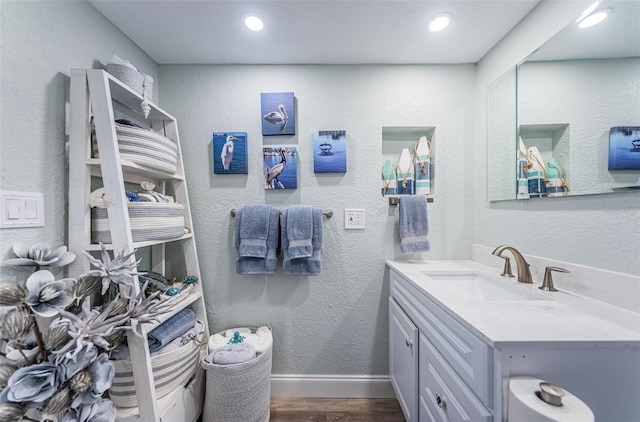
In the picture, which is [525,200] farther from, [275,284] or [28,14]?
[28,14]

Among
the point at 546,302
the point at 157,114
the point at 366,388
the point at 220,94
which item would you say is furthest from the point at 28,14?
the point at 366,388

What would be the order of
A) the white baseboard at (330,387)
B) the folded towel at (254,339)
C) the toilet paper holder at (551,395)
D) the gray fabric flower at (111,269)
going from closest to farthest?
the toilet paper holder at (551,395)
the gray fabric flower at (111,269)
the folded towel at (254,339)
the white baseboard at (330,387)

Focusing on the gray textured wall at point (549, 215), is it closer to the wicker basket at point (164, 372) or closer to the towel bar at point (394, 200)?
the towel bar at point (394, 200)

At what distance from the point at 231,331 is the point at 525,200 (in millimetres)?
1736

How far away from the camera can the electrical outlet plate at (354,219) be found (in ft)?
4.54

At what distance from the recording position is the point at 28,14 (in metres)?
0.77

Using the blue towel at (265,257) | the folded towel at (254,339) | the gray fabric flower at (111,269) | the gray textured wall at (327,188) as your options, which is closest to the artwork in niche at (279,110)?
the gray textured wall at (327,188)

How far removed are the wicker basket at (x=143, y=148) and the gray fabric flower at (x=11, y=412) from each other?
0.78 metres

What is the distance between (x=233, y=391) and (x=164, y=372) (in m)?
0.32

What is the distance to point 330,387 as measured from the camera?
138 centimetres

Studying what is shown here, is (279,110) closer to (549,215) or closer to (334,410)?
(549,215)

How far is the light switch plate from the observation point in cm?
69

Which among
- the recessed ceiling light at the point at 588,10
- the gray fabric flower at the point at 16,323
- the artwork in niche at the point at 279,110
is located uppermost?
the recessed ceiling light at the point at 588,10

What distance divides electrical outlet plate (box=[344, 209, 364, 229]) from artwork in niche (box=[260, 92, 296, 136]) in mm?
612
